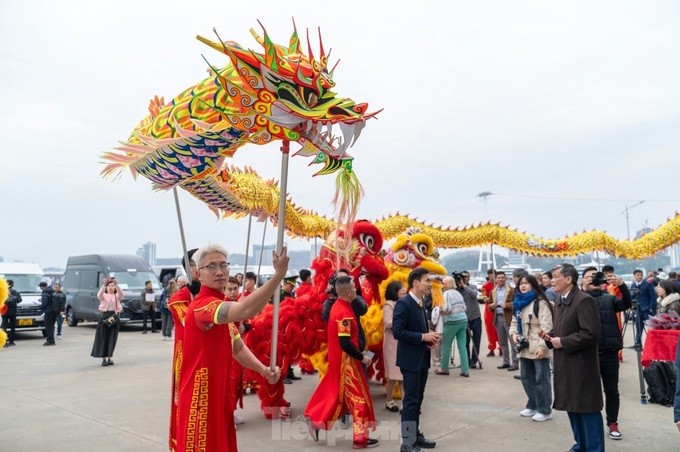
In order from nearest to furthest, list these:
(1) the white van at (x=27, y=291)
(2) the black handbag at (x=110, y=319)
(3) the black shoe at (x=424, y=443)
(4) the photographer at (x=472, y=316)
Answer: (3) the black shoe at (x=424, y=443)
(4) the photographer at (x=472, y=316)
(2) the black handbag at (x=110, y=319)
(1) the white van at (x=27, y=291)

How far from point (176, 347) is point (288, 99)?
196 cm

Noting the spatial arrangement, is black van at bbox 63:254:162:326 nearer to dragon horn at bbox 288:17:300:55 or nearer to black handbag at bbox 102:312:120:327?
black handbag at bbox 102:312:120:327

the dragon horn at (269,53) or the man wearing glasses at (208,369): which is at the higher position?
the dragon horn at (269,53)

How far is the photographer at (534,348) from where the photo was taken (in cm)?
544

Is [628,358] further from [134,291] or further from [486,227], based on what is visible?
[134,291]

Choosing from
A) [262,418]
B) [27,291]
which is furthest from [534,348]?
[27,291]

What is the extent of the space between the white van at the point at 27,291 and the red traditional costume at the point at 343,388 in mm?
11212

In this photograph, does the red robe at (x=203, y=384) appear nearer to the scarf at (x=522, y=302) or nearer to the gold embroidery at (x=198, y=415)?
the gold embroidery at (x=198, y=415)

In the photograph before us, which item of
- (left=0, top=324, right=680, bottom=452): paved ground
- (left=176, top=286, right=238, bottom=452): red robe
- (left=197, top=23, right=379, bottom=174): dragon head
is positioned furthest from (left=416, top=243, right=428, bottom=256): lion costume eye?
(left=176, top=286, right=238, bottom=452): red robe

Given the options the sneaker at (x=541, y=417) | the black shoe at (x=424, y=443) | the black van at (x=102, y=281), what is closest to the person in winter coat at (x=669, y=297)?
the sneaker at (x=541, y=417)

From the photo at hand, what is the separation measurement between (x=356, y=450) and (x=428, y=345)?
3.97ft

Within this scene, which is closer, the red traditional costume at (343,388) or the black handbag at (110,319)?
the red traditional costume at (343,388)

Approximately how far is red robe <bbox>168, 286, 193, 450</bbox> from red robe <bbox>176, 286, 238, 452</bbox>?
23.4 inches

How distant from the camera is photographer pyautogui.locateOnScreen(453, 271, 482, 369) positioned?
8711 mm
